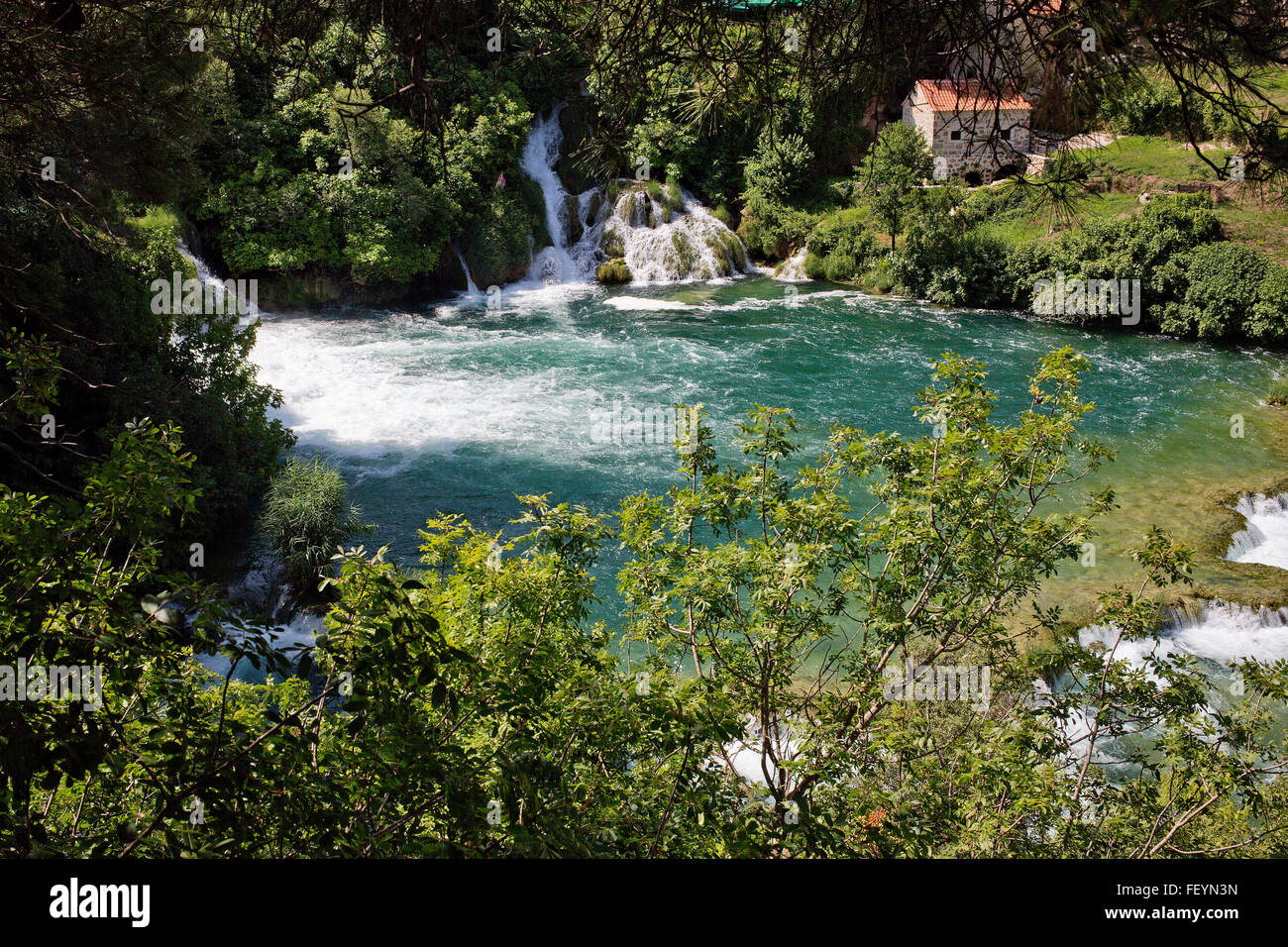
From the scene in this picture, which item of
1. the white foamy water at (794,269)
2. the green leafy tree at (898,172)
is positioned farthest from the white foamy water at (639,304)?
the green leafy tree at (898,172)

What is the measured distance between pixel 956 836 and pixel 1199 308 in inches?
846

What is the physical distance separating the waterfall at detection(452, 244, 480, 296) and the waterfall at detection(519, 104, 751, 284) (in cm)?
179

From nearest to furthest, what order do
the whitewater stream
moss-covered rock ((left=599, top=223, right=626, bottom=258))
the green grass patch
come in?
the whitewater stream, the green grass patch, moss-covered rock ((left=599, top=223, right=626, bottom=258))

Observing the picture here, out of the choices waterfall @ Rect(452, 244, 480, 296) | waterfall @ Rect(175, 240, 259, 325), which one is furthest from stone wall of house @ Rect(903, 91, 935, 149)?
waterfall @ Rect(175, 240, 259, 325)

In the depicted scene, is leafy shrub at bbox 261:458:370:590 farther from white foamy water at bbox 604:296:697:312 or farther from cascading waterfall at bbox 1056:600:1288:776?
white foamy water at bbox 604:296:697:312

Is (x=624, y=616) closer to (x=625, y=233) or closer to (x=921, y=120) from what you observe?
(x=625, y=233)

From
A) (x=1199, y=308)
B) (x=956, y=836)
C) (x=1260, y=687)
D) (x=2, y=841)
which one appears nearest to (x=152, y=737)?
(x=2, y=841)

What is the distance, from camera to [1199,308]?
21.5 meters

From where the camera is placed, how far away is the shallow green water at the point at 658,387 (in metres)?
14.4

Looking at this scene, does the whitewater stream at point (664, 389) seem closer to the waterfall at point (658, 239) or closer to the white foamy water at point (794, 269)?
the waterfall at point (658, 239)

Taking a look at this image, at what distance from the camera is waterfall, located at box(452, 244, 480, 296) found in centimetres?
2600

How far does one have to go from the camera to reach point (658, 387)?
61.0 feet

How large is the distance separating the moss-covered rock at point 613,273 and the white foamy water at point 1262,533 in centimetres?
1789
